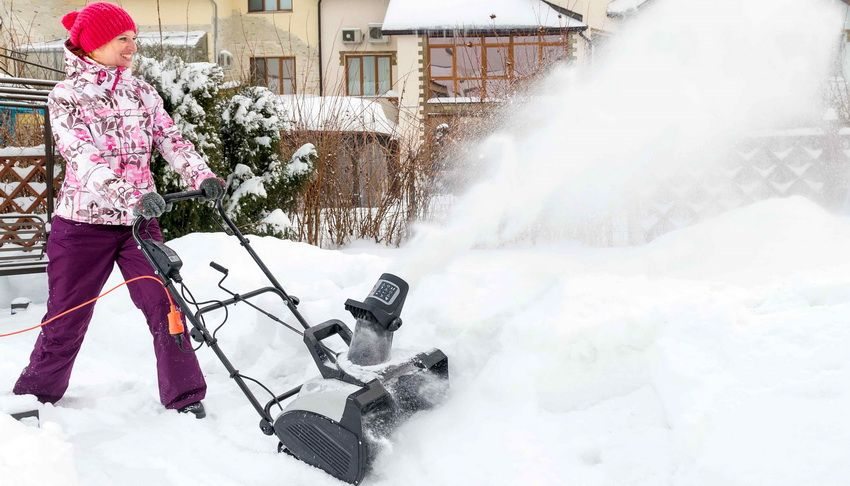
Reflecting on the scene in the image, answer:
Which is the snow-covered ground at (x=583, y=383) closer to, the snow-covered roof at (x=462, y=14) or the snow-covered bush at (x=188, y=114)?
the snow-covered bush at (x=188, y=114)

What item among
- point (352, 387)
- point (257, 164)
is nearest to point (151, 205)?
point (352, 387)

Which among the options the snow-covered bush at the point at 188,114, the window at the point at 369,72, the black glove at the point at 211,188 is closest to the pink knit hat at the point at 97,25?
the black glove at the point at 211,188

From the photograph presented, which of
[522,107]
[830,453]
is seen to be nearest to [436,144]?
[522,107]

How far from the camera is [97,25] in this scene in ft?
10.7

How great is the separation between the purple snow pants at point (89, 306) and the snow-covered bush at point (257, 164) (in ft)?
10.2

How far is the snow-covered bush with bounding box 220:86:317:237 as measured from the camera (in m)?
6.69

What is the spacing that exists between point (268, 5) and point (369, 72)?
405 centimetres

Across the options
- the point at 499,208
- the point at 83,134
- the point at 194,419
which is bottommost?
the point at 194,419

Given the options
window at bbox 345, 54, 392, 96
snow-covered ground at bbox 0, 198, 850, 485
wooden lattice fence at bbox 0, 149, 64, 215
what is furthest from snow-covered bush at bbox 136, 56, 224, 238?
window at bbox 345, 54, 392, 96

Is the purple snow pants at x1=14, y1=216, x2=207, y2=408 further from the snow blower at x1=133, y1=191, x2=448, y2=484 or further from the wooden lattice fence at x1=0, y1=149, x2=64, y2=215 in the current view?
the wooden lattice fence at x1=0, y1=149, x2=64, y2=215

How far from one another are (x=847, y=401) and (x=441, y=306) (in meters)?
1.99

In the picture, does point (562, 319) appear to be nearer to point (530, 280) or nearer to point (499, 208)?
point (530, 280)

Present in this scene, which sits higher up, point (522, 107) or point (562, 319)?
point (522, 107)

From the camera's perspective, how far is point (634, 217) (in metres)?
7.45
